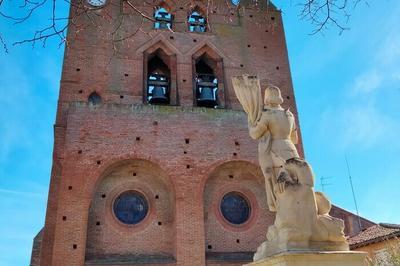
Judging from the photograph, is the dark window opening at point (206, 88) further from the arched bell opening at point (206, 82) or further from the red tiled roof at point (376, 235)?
the red tiled roof at point (376, 235)

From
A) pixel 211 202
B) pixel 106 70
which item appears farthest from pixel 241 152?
pixel 106 70

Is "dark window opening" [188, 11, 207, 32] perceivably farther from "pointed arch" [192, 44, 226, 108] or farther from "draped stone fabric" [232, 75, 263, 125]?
"draped stone fabric" [232, 75, 263, 125]

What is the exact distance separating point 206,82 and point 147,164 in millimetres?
4956

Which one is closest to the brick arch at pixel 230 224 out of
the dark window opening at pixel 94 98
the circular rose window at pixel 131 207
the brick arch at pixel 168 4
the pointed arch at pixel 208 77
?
the circular rose window at pixel 131 207

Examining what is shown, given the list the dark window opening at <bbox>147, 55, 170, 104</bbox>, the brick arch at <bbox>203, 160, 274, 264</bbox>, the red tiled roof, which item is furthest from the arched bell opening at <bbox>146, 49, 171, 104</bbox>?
the red tiled roof

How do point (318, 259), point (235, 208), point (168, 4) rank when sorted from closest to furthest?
point (318, 259) < point (235, 208) < point (168, 4)

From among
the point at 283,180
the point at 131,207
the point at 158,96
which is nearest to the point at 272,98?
the point at 283,180

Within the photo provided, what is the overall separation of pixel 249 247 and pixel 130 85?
7.60 m

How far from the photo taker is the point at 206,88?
17.3 meters

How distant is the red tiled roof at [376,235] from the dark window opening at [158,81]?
30.8 feet

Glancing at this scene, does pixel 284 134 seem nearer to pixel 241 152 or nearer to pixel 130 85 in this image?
pixel 241 152

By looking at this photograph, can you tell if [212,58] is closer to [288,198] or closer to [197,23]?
[197,23]

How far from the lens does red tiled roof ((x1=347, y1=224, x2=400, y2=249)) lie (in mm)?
15361

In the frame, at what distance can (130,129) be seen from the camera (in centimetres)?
1441
